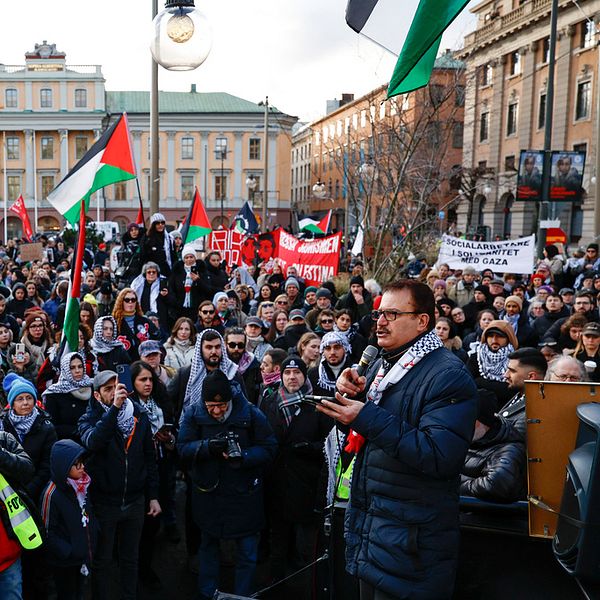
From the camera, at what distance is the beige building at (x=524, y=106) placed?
3419 centimetres

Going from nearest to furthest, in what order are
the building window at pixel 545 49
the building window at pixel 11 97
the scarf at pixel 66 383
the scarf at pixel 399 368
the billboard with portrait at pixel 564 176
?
1. the scarf at pixel 399 368
2. the scarf at pixel 66 383
3. the billboard with portrait at pixel 564 176
4. the building window at pixel 545 49
5. the building window at pixel 11 97

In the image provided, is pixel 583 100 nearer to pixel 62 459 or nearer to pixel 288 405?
pixel 288 405

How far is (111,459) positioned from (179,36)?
2760mm

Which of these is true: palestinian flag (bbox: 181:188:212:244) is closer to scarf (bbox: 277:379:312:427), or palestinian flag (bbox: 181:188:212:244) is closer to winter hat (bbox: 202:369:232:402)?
scarf (bbox: 277:379:312:427)

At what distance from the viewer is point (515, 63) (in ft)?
136

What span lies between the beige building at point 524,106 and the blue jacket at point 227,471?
2718 cm

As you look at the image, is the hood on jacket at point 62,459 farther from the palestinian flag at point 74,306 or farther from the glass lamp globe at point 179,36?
the glass lamp globe at point 179,36

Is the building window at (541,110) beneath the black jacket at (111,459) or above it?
above

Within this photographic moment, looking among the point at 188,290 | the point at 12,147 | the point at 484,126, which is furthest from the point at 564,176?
the point at 12,147

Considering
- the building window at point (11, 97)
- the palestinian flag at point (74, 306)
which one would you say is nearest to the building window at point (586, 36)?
the palestinian flag at point (74, 306)

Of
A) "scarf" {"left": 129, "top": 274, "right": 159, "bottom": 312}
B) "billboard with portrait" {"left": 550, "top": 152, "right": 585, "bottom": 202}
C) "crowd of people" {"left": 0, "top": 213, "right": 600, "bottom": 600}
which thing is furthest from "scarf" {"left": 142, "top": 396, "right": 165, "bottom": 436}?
"billboard with portrait" {"left": 550, "top": 152, "right": 585, "bottom": 202}

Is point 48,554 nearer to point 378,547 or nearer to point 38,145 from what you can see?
point 378,547

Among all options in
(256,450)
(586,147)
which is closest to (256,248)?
(256,450)

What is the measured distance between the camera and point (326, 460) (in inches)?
174
